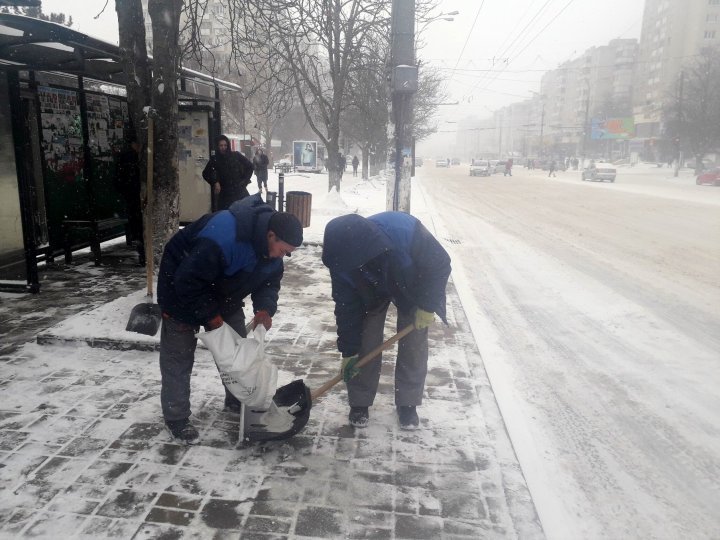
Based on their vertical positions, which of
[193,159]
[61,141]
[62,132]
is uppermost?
[62,132]

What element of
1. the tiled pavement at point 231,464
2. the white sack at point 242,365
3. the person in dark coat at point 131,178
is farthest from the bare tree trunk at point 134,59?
the white sack at point 242,365

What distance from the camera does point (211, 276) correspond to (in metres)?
3.02

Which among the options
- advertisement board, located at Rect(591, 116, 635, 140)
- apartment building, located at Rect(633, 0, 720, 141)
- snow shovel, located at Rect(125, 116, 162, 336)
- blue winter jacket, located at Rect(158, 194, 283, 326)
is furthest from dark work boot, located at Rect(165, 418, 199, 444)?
advertisement board, located at Rect(591, 116, 635, 140)

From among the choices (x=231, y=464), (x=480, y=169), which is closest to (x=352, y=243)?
(x=231, y=464)

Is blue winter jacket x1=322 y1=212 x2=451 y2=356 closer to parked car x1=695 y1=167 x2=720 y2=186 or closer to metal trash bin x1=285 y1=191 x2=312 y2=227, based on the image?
metal trash bin x1=285 y1=191 x2=312 y2=227

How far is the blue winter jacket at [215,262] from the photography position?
3000 millimetres

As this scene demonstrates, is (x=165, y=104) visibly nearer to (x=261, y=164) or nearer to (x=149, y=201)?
(x=149, y=201)

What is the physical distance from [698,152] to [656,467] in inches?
1887

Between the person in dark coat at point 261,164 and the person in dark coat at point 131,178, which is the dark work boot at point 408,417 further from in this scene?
the person in dark coat at point 261,164

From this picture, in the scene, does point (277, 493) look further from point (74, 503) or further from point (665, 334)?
point (665, 334)

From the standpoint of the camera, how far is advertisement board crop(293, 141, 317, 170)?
130ft

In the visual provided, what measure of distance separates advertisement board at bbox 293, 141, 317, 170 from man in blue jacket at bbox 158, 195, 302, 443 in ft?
122

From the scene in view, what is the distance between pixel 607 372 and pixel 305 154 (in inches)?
1445

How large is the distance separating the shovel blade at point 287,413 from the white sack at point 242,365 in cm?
10
